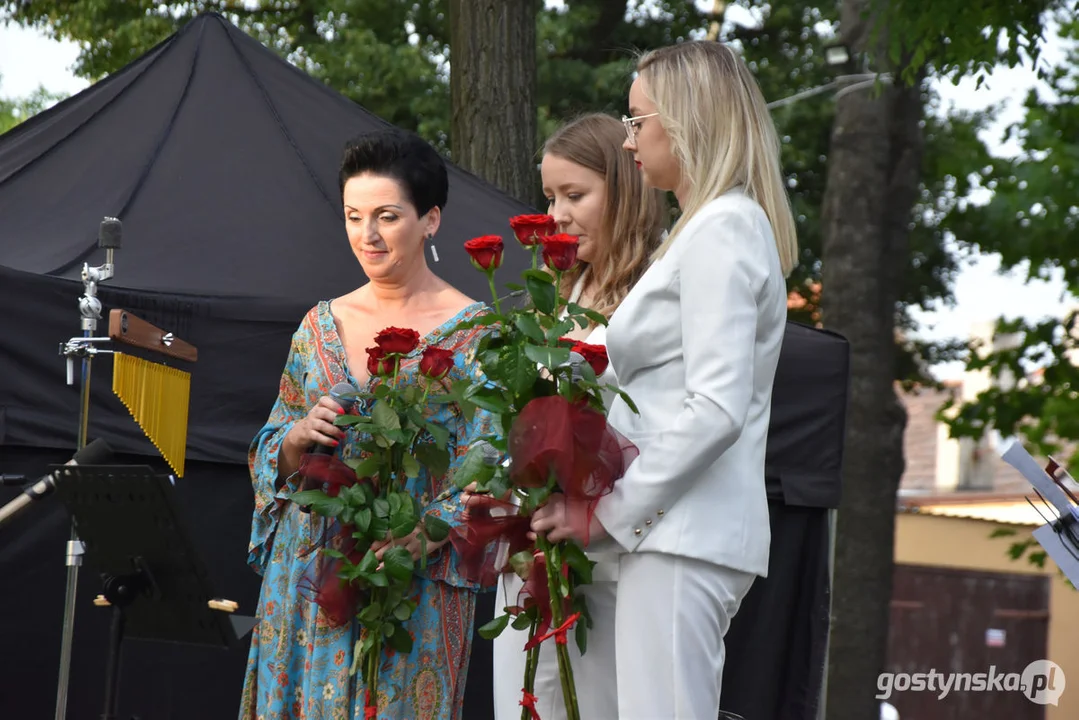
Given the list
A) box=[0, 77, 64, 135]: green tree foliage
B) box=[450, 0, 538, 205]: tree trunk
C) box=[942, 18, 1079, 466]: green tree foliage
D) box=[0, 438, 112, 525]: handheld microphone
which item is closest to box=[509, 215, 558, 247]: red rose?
box=[0, 438, 112, 525]: handheld microphone

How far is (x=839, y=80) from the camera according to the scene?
8.77 m

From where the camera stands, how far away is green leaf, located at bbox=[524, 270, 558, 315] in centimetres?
228

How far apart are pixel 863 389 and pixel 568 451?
6.60 m

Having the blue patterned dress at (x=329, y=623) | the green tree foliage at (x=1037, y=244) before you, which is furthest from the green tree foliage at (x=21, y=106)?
the blue patterned dress at (x=329, y=623)

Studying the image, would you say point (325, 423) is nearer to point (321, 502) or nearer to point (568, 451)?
point (321, 502)

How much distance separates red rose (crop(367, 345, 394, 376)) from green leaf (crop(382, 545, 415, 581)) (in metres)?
0.36

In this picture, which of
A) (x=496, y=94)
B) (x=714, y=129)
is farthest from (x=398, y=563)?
(x=496, y=94)

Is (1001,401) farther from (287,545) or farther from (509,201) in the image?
(287,545)

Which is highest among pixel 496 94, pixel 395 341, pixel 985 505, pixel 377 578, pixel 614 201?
pixel 496 94

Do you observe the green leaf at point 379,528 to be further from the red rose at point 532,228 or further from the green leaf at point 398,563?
the red rose at point 532,228

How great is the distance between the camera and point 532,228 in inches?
90.7

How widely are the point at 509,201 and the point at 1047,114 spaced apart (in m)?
8.77

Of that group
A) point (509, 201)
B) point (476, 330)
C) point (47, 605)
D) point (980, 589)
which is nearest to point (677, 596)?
point (476, 330)

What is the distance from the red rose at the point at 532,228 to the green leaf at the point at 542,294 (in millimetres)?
62
